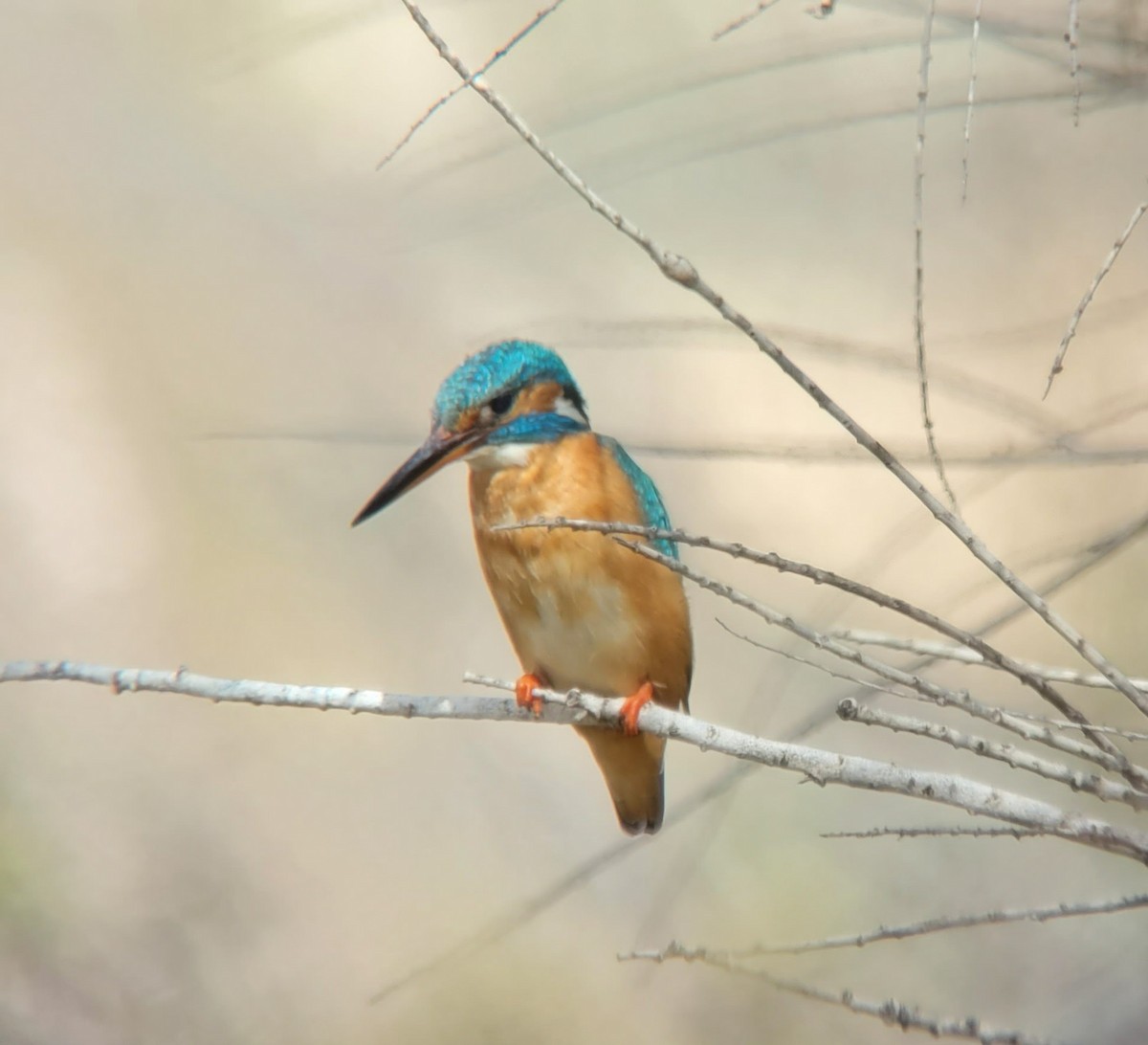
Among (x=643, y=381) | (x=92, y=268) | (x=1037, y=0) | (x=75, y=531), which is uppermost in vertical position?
(x=1037, y=0)

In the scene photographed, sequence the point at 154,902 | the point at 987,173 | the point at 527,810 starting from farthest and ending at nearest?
the point at 987,173, the point at 527,810, the point at 154,902

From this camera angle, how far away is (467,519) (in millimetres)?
3229

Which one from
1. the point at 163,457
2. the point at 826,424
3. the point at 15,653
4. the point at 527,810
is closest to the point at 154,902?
the point at 15,653

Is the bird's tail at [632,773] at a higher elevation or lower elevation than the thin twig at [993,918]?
lower

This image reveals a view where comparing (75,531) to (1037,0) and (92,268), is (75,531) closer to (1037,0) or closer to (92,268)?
(92,268)

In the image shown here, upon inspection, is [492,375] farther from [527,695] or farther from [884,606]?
[884,606]

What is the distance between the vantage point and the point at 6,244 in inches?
130

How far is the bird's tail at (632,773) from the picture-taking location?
202cm

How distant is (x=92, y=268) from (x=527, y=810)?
181cm

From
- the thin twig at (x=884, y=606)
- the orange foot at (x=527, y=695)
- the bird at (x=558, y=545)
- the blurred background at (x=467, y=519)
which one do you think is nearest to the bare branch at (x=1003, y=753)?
the thin twig at (x=884, y=606)

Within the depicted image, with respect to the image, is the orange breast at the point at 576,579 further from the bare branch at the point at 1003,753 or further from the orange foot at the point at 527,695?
the bare branch at the point at 1003,753

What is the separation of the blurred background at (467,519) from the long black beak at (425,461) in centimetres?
86

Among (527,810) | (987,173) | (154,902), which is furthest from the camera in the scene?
(987,173)

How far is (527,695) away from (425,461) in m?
0.39
